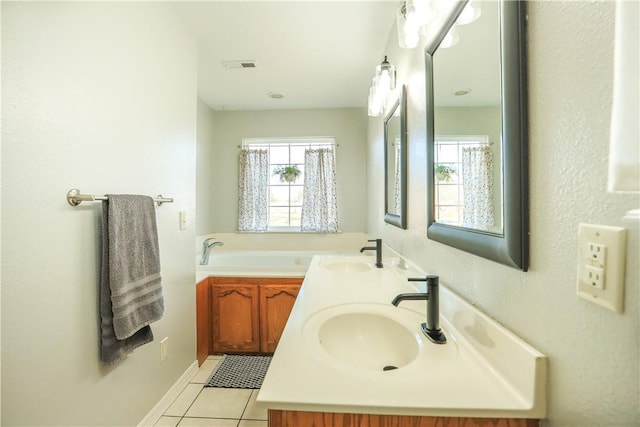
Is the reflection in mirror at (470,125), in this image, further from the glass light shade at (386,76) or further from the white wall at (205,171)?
the white wall at (205,171)

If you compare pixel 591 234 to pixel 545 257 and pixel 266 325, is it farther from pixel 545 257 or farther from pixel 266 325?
pixel 266 325

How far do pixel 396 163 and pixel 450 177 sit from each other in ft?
2.67

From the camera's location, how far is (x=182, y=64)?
1.80 metres

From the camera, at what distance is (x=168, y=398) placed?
1648 millimetres

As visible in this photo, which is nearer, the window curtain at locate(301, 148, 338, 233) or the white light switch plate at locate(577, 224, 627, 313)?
the white light switch plate at locate(577, 224, 627, 313)

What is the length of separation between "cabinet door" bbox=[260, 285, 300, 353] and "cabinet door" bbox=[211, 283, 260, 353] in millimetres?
52

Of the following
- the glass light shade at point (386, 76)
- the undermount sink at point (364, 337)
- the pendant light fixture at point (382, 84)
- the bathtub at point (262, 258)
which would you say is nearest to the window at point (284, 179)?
the bathtub at point (262, 258)

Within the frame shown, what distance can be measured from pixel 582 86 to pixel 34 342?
1577 mm

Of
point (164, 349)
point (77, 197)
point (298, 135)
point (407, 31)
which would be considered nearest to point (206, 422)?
point (164, 349)

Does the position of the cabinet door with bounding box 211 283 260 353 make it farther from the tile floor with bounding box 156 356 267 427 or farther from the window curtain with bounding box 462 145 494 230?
the window curtain with bounding box 462 145 494 230

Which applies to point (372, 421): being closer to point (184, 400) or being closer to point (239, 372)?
point (184, 400)

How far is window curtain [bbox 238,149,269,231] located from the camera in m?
3.45

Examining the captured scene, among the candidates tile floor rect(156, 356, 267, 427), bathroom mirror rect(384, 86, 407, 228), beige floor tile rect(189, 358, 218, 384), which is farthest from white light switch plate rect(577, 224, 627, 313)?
beige floor tile rect(189, 358, 218, 384)

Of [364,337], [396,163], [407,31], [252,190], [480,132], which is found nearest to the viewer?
[480,132]
